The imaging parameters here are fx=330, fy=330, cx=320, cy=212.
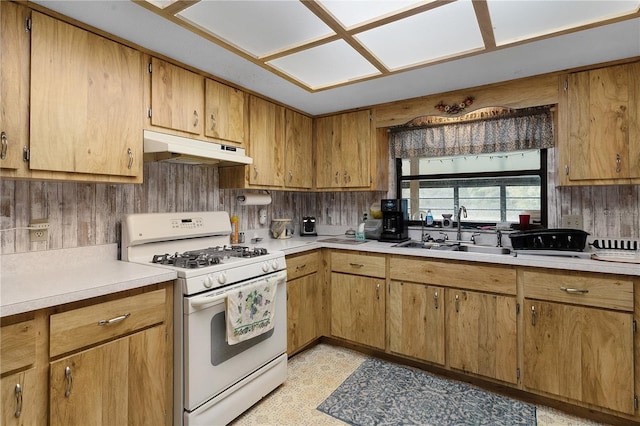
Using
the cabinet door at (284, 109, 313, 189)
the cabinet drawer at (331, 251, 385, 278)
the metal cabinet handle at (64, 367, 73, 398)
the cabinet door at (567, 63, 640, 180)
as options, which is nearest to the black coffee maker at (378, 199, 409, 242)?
the cabinet drawer at (331, 251, 385, 278)

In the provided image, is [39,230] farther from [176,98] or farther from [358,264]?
[358,264]

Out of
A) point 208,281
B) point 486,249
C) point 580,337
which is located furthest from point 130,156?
point 580,337

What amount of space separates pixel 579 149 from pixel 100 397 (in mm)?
3089

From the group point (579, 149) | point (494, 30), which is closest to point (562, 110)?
point (579, 149)

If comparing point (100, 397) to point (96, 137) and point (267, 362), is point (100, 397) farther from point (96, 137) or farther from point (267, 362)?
point (96, 137)

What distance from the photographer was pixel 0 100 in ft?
4.68

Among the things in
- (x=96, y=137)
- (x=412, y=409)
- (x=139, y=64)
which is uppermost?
(x=139, y=64)

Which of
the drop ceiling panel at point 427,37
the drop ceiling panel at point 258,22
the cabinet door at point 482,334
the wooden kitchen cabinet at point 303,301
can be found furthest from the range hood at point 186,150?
the cabinet door at point 482,334

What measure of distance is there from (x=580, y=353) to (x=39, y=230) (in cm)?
316

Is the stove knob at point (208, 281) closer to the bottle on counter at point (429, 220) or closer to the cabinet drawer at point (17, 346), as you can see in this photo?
the cabinet drawer at point (17, 346)

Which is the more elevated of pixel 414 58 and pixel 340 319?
pixel 414 58

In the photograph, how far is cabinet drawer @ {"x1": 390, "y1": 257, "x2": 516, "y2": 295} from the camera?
2.21 meters

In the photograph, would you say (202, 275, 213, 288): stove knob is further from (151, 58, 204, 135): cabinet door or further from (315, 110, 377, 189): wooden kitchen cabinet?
(315, 110, 377, 189): wooden kitchen cabinet

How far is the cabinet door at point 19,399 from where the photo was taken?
1209mm
